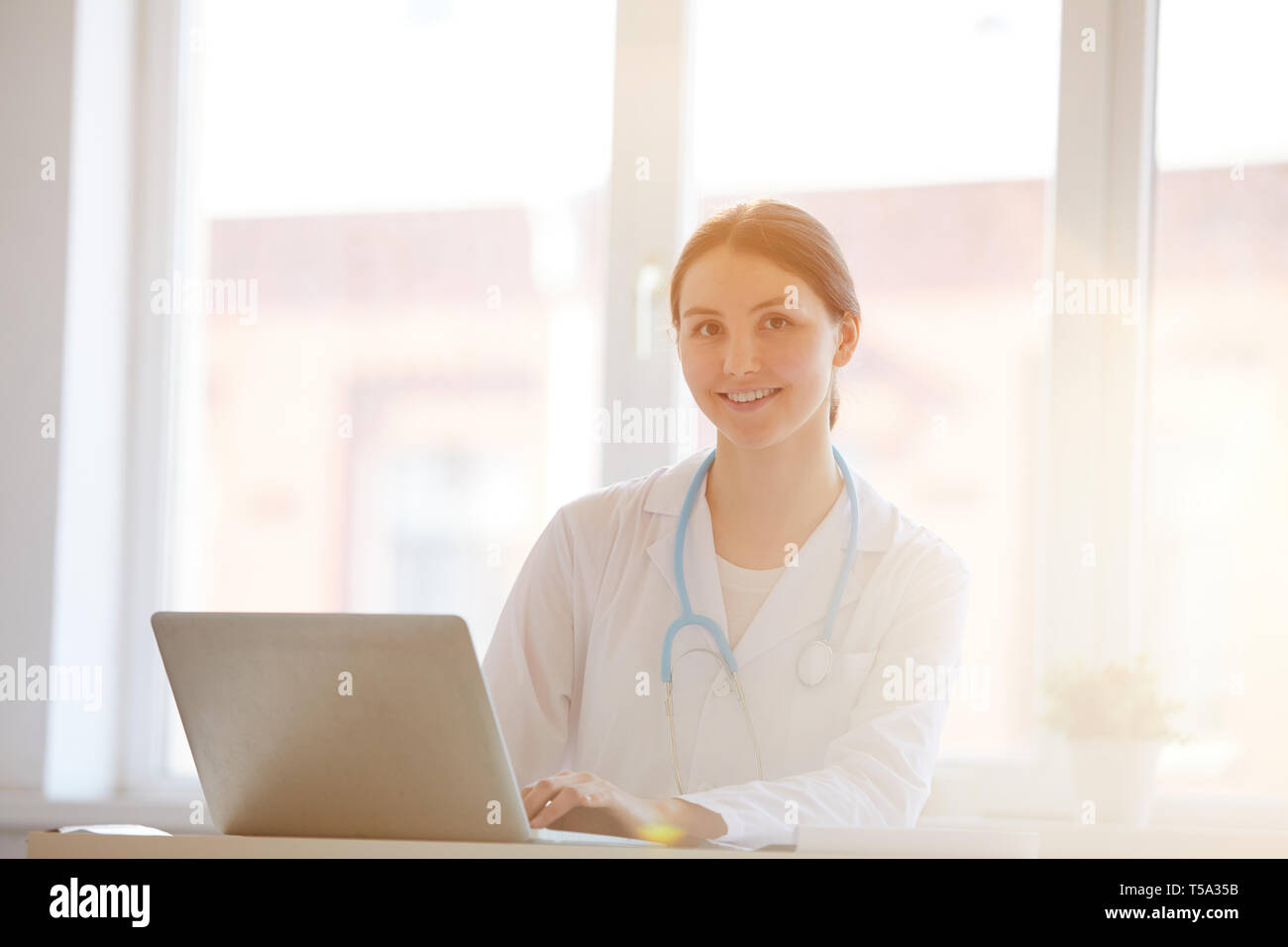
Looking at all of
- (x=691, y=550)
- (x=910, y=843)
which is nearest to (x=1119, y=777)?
(x=691, y=550)

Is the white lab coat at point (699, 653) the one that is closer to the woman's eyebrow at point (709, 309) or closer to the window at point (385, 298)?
the woman's eyebrow at point (709, 309)

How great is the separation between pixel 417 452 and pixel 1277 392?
5.51ft

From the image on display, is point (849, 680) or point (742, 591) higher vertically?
point (742, 591)

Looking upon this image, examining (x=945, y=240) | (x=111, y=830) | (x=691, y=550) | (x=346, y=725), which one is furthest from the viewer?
(x=945, y=240)

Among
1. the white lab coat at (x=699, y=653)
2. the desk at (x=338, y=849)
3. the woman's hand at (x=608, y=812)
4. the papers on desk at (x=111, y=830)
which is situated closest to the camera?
the desk at (x=338, y=849)

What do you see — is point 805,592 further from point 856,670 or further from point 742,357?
point 742,357

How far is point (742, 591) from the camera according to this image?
1.70 m

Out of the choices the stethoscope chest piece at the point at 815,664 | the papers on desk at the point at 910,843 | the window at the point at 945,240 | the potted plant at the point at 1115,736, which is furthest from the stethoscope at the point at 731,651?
the papers on desk at the point at 910,843

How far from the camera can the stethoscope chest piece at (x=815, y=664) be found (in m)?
1.62

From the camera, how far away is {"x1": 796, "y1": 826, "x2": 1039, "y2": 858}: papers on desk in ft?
2.55

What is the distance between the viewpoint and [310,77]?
2600 millimetres

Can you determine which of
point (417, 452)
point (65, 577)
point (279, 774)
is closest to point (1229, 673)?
point (417, 452)

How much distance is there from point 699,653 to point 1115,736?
743 mm
